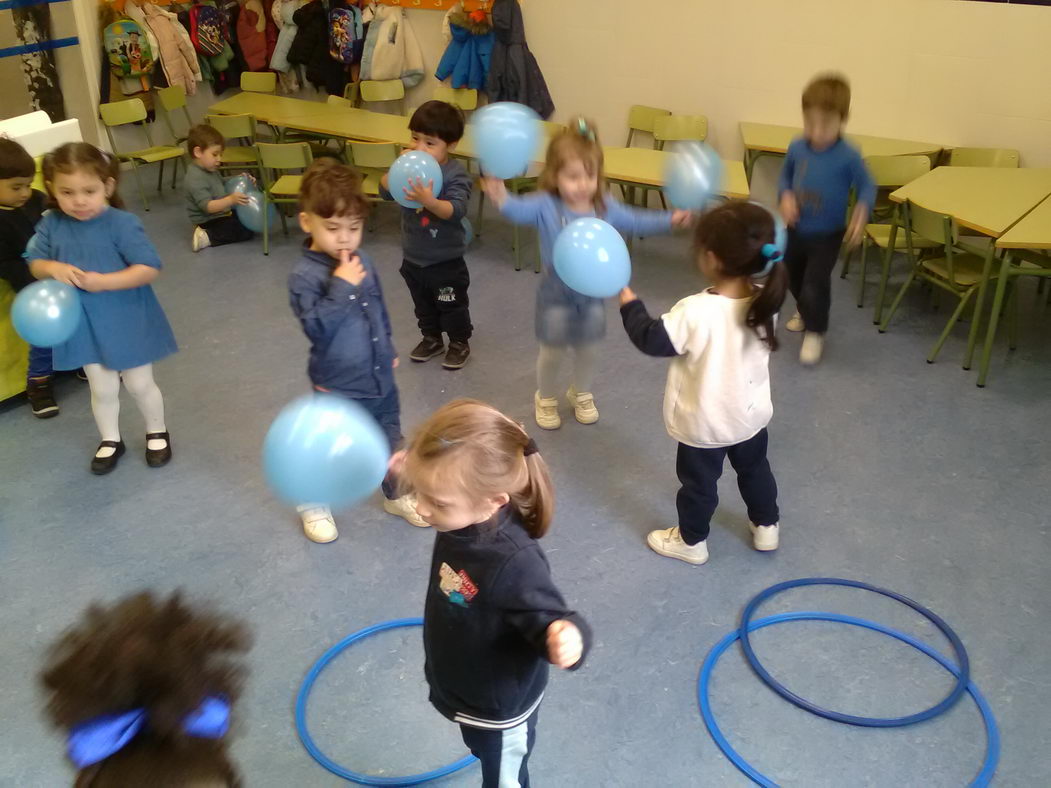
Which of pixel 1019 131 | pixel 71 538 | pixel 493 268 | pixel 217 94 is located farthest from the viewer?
pixel 217 94

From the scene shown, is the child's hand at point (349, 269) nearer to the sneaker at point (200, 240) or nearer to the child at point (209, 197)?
the child at point (209, 197)

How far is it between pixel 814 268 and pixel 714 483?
1.64m

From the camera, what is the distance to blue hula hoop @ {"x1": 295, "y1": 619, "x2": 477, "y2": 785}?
205 cm

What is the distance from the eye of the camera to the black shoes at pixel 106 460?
327 cm

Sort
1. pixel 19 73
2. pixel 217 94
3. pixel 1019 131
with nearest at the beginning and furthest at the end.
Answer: pixel 1019 131, pixel 19 73, pixel 217 94

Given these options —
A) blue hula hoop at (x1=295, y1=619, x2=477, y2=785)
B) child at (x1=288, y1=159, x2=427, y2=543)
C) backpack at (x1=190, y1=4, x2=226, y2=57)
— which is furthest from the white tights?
backpack at (x1=190, y1=4, x2=226, y2=57)

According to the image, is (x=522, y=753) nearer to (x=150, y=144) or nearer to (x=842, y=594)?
(x=842, y=594)

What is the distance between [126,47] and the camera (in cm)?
664

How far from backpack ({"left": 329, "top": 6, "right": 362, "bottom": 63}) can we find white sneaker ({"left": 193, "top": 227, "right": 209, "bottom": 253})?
7.23ft

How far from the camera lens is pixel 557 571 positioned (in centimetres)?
274

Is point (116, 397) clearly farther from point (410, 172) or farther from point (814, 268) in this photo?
point (814, 268)

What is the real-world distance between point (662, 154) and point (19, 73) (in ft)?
16.5

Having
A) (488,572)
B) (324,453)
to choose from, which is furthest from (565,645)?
(324,453)

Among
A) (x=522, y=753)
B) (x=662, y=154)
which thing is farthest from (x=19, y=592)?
(x=662, y=154)
